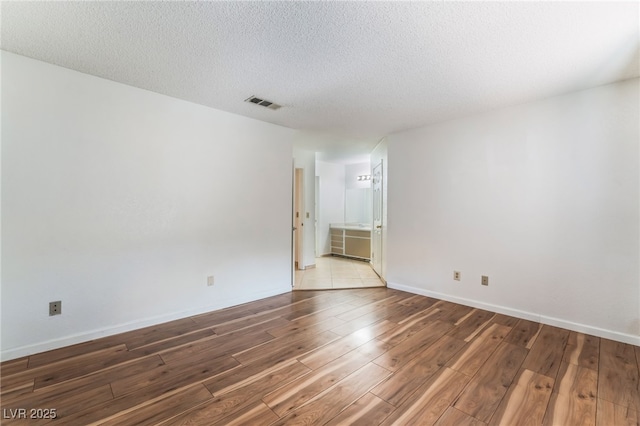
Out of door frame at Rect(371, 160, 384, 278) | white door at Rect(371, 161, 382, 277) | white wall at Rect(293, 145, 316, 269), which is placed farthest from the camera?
white wall at Rect(293, 145, 316, 269)

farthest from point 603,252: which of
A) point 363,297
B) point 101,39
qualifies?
point 101,39

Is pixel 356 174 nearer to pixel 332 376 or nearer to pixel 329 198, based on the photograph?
pixel 329 198

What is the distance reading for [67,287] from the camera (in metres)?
2.43

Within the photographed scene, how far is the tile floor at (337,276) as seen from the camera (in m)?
4.47

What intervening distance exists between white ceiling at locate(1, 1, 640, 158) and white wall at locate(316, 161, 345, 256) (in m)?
4.11

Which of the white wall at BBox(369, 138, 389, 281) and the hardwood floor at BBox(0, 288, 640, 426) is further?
the white wall at BBox(369, 138, 389, 281)

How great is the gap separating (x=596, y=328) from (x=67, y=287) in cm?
503

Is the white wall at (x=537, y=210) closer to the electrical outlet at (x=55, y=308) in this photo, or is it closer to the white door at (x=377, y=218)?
the white door at (x=377, y=218)

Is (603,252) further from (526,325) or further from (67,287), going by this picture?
(67,287)

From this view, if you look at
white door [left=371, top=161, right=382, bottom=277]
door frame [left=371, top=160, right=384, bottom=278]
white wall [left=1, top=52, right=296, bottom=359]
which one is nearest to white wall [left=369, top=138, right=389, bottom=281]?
door frame [left=371, top=160, right=384, bottom=278]

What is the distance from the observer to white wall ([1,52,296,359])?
7.32 ft

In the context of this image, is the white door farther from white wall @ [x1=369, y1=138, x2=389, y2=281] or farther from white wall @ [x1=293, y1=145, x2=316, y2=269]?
white wall @ [x1=293, y1=145, x2=316, y2=269]

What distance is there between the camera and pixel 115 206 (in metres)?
2.67

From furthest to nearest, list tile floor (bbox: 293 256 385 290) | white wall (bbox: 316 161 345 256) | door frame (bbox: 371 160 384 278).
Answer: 1. white wall (bbox: 316 161 345 256)
2. door frame (bbox: 371 160 384 278)
3. tile floor (bbox: 293 256 385 290)
